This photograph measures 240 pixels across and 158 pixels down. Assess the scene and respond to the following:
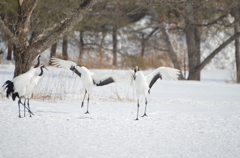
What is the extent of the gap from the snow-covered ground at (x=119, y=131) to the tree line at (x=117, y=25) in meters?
1.81

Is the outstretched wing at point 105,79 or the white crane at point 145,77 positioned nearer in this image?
the white crane at point 145,77

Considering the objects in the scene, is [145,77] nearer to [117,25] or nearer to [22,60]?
[22,60]

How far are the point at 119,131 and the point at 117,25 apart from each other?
632 inches

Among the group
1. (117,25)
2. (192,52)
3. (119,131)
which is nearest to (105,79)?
(119,131)

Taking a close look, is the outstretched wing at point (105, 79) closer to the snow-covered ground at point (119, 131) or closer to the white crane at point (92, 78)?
the white crane at point (92, 78)

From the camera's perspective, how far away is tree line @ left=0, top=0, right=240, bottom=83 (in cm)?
861

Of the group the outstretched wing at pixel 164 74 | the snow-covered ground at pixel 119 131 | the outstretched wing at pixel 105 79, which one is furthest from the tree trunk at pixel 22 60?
the outstretched wing at pixel 164 74

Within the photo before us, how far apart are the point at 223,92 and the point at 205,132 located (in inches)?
266

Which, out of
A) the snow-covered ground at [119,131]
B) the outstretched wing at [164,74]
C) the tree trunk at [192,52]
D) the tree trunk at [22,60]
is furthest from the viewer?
the tree trunk at [192,52]

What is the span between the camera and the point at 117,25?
20875 mm

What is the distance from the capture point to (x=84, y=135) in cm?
510

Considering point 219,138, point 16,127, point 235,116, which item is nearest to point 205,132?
point 219,138

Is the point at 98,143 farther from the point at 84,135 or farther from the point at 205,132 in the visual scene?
the point at 205,132

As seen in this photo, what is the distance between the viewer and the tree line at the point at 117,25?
8609 millimetres
